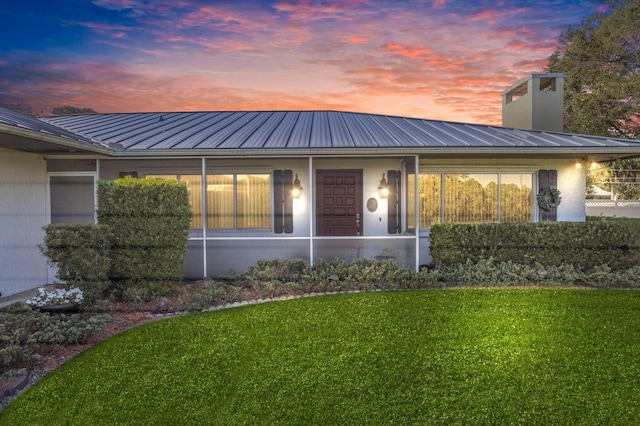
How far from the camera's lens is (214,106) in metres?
14.3

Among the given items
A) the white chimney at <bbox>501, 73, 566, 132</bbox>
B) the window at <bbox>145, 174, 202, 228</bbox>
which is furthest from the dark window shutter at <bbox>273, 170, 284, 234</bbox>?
the white chimney at <bbox>501, 73, 566, 132</bbox>

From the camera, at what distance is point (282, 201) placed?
31.8ft

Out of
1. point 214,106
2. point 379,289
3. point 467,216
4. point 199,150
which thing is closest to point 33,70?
point 199,150

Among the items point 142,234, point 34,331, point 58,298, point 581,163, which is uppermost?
point 581,163

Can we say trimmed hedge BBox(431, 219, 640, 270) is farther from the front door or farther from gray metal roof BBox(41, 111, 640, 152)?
the front door

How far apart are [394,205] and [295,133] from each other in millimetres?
2678

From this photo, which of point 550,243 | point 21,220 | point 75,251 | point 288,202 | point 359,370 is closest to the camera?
point 359,370

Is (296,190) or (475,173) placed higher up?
(475,173)

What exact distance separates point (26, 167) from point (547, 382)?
8.66 metres

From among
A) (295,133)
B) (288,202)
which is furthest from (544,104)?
(288,202)

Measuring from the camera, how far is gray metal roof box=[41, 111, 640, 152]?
8.40 metres

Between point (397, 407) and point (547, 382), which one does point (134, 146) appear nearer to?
point (397, 407)

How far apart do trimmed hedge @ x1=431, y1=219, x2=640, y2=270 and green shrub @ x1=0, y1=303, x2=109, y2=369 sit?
5.88 meters

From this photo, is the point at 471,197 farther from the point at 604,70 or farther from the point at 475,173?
the point at 604,70
